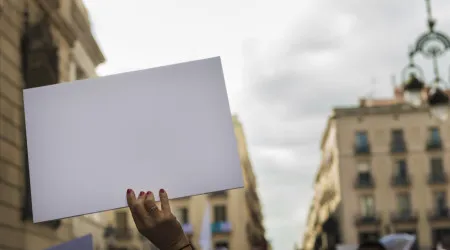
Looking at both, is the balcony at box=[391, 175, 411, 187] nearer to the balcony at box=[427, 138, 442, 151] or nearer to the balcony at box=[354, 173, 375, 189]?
the balcony at box=[354, 173, 375, 189]

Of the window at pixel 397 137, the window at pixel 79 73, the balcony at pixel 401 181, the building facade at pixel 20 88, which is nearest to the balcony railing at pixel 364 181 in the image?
the balcony at pixel 401 181

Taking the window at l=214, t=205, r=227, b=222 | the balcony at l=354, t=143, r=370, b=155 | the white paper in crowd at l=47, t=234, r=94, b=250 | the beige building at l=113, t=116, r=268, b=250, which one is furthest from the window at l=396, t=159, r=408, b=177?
the white paper in crowd at l=47, t=234, r=94, b=250

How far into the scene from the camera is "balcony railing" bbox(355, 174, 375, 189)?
53906mm

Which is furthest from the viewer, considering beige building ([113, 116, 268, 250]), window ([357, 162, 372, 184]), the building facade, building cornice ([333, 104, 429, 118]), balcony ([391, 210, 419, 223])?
beige building ([113, 116, 268, 250])

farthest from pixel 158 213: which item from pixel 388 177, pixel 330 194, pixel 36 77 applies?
pixel 330 194

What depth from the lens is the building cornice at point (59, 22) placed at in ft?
47.5

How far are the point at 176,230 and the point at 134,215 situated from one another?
0.36ft

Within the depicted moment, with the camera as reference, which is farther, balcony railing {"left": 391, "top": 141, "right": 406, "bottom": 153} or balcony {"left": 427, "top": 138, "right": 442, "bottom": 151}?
balcony railing {"left": 391, "top": 141, "right": 406, "bottom": 153}

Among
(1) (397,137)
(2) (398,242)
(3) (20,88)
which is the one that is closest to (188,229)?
(1) (397,137)

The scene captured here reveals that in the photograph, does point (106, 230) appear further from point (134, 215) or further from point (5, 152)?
point (134, 215)

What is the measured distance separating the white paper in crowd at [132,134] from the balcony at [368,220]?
52.3 m

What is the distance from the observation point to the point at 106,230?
2422cm

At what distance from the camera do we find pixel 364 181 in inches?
2138

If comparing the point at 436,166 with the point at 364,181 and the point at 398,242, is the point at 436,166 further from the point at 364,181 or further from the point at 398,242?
the point at 398,242
